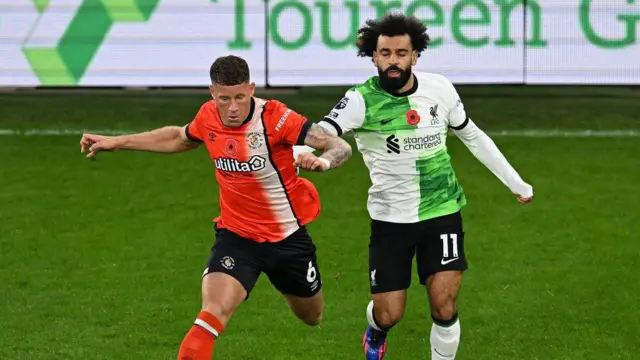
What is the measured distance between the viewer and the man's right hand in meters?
8.79

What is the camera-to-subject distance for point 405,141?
28.8 ft

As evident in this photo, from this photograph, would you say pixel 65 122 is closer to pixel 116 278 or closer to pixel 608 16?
pixel 116 278

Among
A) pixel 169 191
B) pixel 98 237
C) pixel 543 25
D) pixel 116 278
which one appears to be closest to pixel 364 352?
pixel 116 278

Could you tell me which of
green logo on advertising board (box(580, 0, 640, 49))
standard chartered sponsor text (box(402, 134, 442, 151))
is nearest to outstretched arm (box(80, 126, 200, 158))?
standard chartered sponsor text (box(402, 134, 442, 151))

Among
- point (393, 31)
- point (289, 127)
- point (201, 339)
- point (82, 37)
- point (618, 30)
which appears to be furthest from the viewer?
point (82, 37)

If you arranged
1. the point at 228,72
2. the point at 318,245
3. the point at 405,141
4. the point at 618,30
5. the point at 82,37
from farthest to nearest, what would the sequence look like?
the point at 82,37 < the point at 618,30 < the point at 318,245 < the point at 405,141 < the point at 228,72

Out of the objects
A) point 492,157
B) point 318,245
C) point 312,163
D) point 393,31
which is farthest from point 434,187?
point 318,245

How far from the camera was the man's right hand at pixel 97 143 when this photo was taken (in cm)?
879

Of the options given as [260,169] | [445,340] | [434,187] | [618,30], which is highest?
[260,169]

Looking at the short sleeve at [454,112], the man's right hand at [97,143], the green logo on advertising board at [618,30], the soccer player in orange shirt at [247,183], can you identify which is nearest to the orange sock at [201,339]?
the soccer player in orange shirt at [247,183]

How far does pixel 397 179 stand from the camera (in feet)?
29.0

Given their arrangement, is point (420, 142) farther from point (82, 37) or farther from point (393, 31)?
point (82, 37)

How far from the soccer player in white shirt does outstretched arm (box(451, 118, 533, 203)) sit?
0.05 ft

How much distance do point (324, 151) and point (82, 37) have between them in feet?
34.7
